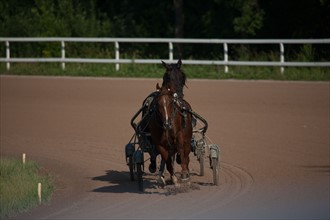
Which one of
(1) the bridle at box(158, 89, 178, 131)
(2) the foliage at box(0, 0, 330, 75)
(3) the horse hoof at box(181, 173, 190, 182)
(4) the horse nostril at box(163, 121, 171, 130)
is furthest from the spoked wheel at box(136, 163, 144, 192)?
(2) the foliage at box(0, 0, 330, 75)

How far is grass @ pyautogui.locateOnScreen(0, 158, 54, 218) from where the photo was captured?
39.6 feet

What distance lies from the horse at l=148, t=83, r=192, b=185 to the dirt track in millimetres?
578

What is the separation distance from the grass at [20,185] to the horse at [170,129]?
186 cm

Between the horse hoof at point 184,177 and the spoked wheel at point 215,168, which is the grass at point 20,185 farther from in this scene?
the spoked wheel at point 215,168

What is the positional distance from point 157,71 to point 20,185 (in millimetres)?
15024

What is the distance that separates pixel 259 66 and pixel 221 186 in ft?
48.9

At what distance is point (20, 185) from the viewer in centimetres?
1328

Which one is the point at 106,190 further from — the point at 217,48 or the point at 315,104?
the point at 217,48

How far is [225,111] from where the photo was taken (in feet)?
69.1

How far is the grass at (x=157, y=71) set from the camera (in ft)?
85.6

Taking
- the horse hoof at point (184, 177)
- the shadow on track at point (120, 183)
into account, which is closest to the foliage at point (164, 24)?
the shadow on track at point (120, 183)

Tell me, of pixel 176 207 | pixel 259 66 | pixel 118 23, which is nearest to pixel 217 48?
pixel 118 23

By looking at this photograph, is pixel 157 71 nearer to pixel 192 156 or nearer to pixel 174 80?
pixel 192 156

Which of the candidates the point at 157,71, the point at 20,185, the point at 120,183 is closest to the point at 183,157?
the point at 120,183
